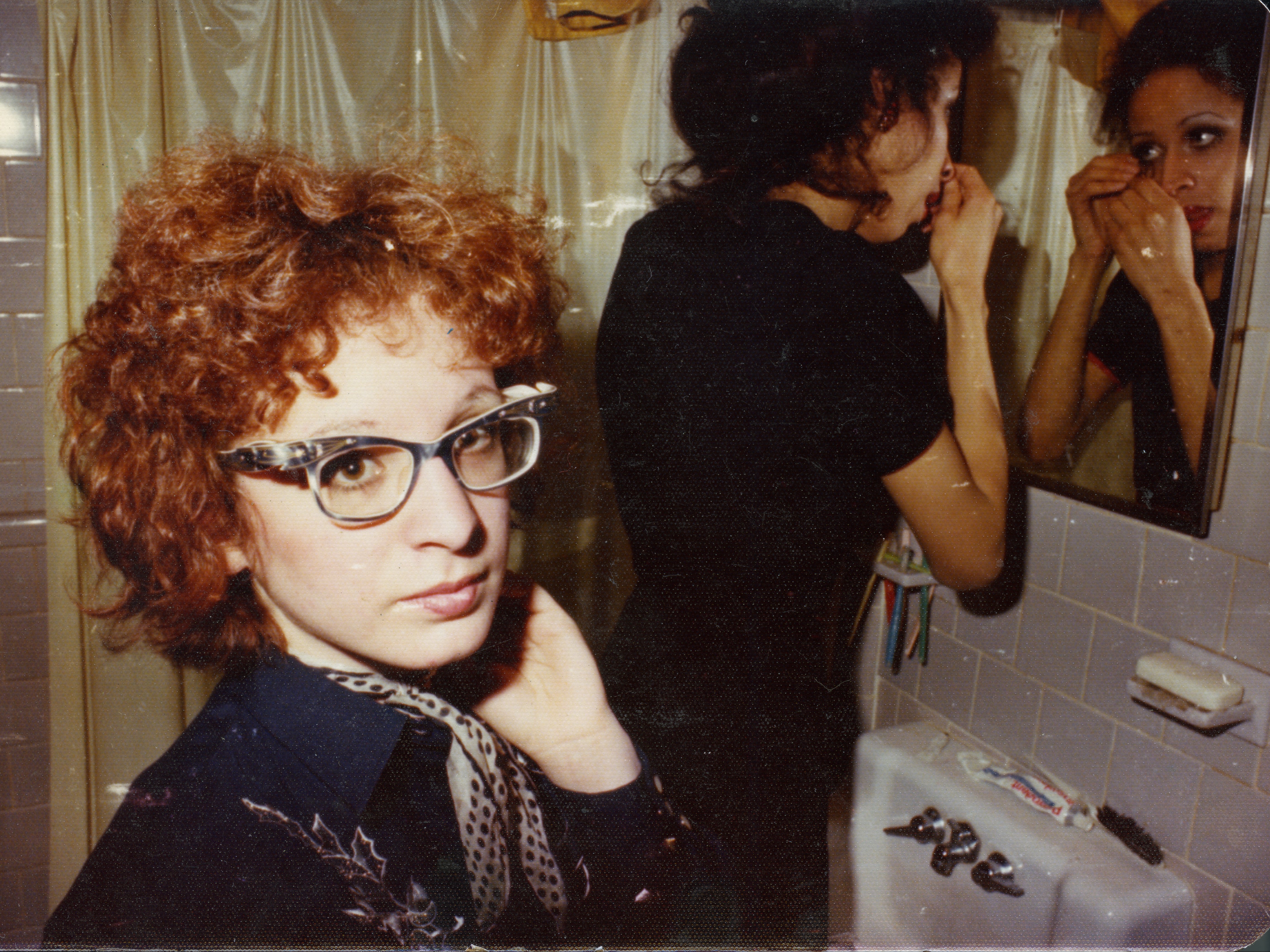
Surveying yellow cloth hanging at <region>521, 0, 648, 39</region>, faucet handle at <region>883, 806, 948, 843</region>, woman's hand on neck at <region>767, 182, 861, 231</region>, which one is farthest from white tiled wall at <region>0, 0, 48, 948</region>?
faucet handle at <region>883, 806, 948, 843</region>

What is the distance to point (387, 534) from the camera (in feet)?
2.41

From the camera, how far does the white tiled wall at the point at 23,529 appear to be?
2.39 feet

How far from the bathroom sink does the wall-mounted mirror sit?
461 millimetres

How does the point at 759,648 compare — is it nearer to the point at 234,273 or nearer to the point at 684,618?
the point at 684,618

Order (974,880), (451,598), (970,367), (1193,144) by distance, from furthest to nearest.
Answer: (974,880), (970,367), (1193,144), (451,598)

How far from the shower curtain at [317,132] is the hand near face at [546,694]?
4 cm

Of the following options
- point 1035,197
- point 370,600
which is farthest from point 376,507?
point 1035,197

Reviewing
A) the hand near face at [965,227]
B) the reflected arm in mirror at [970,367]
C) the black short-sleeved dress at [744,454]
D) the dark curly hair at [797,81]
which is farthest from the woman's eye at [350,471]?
the hand near face at [965,227]

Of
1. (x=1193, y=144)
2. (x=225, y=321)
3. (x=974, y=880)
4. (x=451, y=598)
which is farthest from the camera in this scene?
(x=974, y=880)

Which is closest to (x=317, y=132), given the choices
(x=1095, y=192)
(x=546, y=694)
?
(x=546, y=694)

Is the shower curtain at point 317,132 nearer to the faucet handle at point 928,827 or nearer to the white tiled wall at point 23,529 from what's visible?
the white tiled wall at point 23,529

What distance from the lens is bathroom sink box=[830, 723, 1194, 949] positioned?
3.30 feet

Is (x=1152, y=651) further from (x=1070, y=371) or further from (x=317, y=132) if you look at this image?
(x=317, y=132)

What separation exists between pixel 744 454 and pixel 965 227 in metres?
0.41
